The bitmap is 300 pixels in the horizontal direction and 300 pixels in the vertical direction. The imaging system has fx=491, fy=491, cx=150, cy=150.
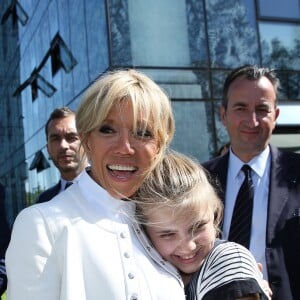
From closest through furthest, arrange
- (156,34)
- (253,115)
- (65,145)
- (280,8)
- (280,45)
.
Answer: (253,115)
(65,145)
(156,34)
(280,45)
(280,8)

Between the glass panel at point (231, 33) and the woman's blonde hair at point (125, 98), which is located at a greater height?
the glass panel at point (231, 33)

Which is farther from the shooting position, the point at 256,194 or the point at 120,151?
the point at 256,194

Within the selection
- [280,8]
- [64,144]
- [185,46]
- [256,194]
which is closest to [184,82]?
[185,46]

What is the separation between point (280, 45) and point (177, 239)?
29.9 ft

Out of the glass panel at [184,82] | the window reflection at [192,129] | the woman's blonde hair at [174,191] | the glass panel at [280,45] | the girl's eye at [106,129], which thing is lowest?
the woman's blonde hair at [174,191]

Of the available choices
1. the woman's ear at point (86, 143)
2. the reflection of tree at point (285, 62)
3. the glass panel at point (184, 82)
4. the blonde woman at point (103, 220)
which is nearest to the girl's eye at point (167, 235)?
the blonde woman at point (103, 220)

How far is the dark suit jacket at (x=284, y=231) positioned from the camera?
8.07 feet

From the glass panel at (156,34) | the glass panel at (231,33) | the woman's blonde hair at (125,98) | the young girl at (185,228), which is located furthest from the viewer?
the glass panel at (231,33)

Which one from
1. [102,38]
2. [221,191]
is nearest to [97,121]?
[221,191]

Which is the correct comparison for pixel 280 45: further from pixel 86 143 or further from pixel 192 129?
pixel 86 143

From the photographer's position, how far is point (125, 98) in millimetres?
1461

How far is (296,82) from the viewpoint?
10281 millimetres

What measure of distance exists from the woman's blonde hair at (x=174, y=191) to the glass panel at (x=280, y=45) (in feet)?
28.3

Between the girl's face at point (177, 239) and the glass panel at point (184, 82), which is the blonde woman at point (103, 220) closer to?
the girl's face at point (177, 239)
